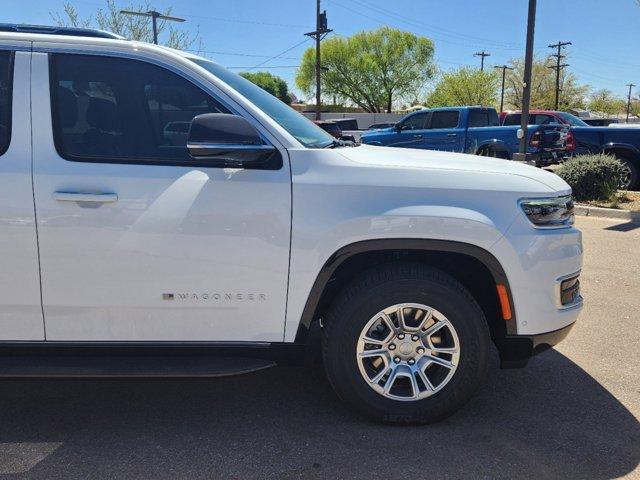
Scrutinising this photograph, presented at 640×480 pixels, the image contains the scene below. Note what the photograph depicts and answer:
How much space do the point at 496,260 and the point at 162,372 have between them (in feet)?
5.83

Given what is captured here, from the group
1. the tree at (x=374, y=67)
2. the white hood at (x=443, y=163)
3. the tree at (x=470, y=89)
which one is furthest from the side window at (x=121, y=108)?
the tree at (x=374, y=67)

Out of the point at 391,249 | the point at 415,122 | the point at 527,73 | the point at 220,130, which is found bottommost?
the point at 391,249

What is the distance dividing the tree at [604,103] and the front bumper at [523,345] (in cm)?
8303

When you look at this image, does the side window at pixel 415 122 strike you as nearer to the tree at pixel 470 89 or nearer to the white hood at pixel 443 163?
the white hood at pixel 443 163

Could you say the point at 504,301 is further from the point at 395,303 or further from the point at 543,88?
the point at 543,88

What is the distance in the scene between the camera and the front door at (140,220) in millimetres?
2768

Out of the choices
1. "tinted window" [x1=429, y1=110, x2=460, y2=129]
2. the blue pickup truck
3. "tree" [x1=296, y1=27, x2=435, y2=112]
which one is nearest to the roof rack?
the blue pickup truck

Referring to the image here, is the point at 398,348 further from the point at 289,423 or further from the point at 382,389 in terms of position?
the point at 289,423

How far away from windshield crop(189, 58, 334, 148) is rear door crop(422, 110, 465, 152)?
11.6m

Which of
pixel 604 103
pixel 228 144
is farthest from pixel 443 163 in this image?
pixel 604 103

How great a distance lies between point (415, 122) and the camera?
51.7 feet

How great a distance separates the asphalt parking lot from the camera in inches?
110

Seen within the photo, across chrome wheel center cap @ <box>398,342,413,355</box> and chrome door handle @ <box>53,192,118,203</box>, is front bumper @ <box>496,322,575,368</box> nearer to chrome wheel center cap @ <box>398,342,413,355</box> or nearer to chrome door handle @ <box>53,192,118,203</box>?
chrome wheel center cap @ <box>398,342,413,355</box>

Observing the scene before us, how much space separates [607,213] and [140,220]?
8.98m
